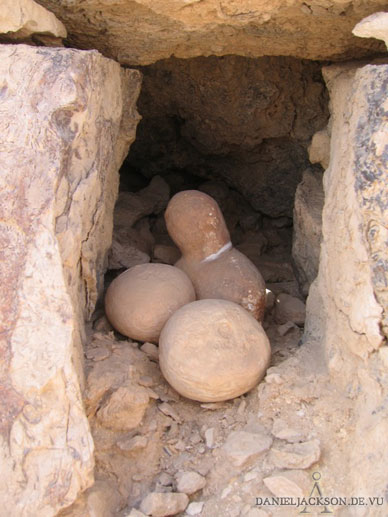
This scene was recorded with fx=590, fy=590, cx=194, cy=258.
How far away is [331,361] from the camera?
A: 1958mm

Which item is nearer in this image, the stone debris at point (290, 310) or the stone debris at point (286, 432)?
the stone debris at point (286, 432)

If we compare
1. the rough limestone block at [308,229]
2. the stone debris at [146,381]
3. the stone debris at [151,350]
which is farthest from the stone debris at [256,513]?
the rough limestone block at [308,229]

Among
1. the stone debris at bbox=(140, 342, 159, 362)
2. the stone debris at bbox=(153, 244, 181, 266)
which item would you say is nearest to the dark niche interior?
the stone debris at bbox=(153, 244, 181, 266)

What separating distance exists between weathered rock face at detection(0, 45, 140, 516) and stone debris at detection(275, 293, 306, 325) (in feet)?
2.90

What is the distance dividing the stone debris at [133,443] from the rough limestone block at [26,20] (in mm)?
1454

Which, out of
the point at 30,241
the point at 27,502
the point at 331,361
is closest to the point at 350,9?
the point at 331,361

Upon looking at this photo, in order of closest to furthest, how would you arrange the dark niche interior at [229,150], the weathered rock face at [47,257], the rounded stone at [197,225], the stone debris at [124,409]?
1. the weathered rock face at [47,257]
2. the stone debris at [124,409]
3. the rounded stone at [197,225]
4. the dark niche interior at [229,150]

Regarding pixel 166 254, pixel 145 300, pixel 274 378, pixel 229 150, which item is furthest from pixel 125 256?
pixel 229 150

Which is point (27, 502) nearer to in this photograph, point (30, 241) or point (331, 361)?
point (30, 241)

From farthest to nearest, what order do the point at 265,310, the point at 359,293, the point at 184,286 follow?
1. the point at 265,310
2. the point at 184,286
3. the point at 359,293

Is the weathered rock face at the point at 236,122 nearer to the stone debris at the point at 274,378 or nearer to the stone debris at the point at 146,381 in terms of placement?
the stone debris at the point at 274,378

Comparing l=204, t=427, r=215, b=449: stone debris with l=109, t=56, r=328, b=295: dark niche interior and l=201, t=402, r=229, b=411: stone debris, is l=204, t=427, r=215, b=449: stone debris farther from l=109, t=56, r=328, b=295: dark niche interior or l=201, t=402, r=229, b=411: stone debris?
l=109, t=56, r=328, b=295: dark niche interior

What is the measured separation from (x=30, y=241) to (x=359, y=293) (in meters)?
1.02

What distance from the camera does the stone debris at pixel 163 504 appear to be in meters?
1.71
